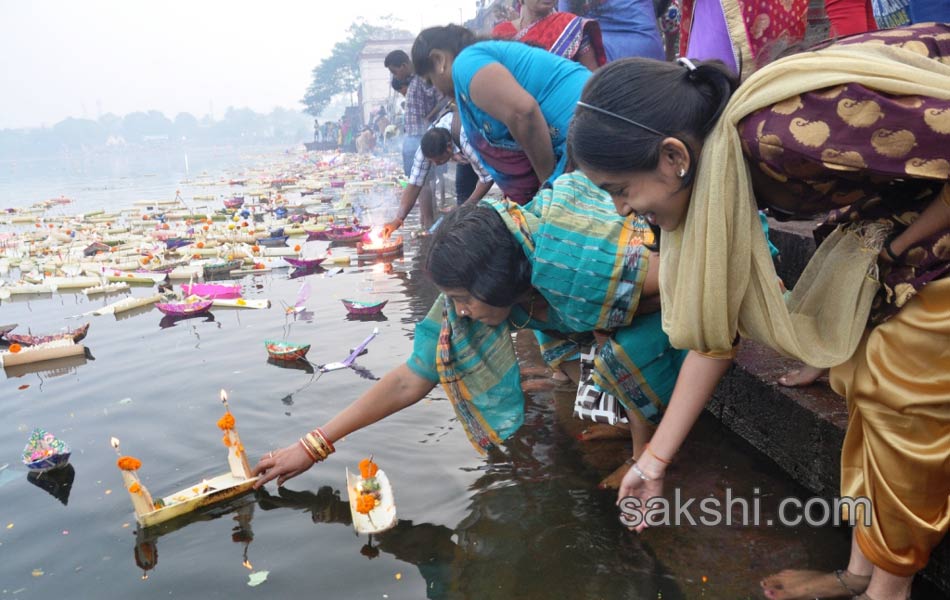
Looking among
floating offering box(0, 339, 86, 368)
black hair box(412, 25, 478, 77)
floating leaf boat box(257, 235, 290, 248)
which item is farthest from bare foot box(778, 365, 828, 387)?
floating leaf boat box(257, 235, 290, 248)

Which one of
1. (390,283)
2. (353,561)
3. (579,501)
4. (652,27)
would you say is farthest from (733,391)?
(390,283)

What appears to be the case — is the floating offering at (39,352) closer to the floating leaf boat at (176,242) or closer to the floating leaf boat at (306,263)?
the floating leaf boat at (306,263)

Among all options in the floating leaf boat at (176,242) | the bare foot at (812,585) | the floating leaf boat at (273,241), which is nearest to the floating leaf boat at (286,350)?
the bare foot at (812,585)

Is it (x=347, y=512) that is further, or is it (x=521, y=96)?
(x=521, y=96)

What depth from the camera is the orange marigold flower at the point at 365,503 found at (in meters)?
2.37

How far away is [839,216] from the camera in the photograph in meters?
1.76

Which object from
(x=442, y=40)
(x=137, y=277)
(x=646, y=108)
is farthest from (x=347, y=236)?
(x=646, y=108)

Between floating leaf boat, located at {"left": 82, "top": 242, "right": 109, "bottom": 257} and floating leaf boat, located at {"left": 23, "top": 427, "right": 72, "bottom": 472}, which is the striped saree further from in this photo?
floating leaf boat, located at {"left": 82, "top": 242, "right": 109, "bottom": 257}

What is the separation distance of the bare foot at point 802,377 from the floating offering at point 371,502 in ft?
5.07

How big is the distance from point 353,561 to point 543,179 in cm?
197

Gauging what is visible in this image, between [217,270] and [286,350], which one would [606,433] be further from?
[217,270]

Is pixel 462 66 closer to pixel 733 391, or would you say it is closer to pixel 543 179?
pixel 543 179

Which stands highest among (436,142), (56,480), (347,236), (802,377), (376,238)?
(436,142)

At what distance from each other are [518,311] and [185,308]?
3.95m
